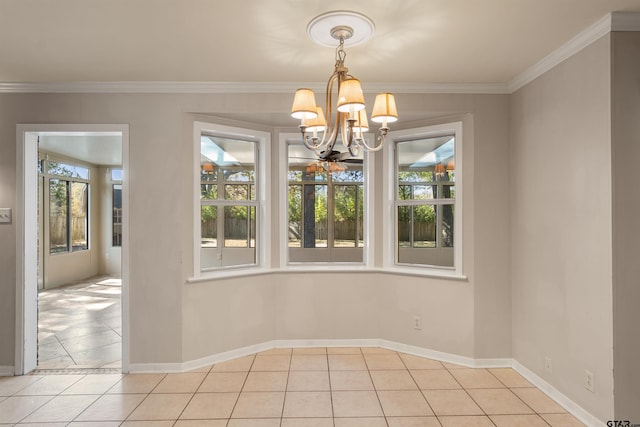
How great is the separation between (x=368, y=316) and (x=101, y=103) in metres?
3.23

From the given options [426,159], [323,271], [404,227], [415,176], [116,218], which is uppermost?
[426,159]

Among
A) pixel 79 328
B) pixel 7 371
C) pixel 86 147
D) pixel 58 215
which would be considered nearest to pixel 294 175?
pixel 7 371

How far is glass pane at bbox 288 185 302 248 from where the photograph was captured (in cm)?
427

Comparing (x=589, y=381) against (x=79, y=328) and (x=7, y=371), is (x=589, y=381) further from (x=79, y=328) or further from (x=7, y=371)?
(x=79, y=328)

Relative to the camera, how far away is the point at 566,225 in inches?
112

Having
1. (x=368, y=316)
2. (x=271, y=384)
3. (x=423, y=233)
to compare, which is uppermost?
(x=423, y=233)

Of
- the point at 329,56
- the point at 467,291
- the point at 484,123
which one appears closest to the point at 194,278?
the point at 329,56

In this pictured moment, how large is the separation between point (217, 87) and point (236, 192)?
1.04 m

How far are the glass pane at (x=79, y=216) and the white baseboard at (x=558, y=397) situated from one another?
852cm

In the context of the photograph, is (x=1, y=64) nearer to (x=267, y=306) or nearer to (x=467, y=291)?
(x=267, y=306)

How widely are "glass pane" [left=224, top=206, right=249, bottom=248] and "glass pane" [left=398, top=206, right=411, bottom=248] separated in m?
1.59

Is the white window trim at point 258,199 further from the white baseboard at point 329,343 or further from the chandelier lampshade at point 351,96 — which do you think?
the chandelier lampshade at point 351,96

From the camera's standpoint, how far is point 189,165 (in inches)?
142

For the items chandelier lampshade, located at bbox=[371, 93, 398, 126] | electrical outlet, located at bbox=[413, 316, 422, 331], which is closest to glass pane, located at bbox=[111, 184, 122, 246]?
electrical outlet, located at bbox=[413, 316, 422, 331]
